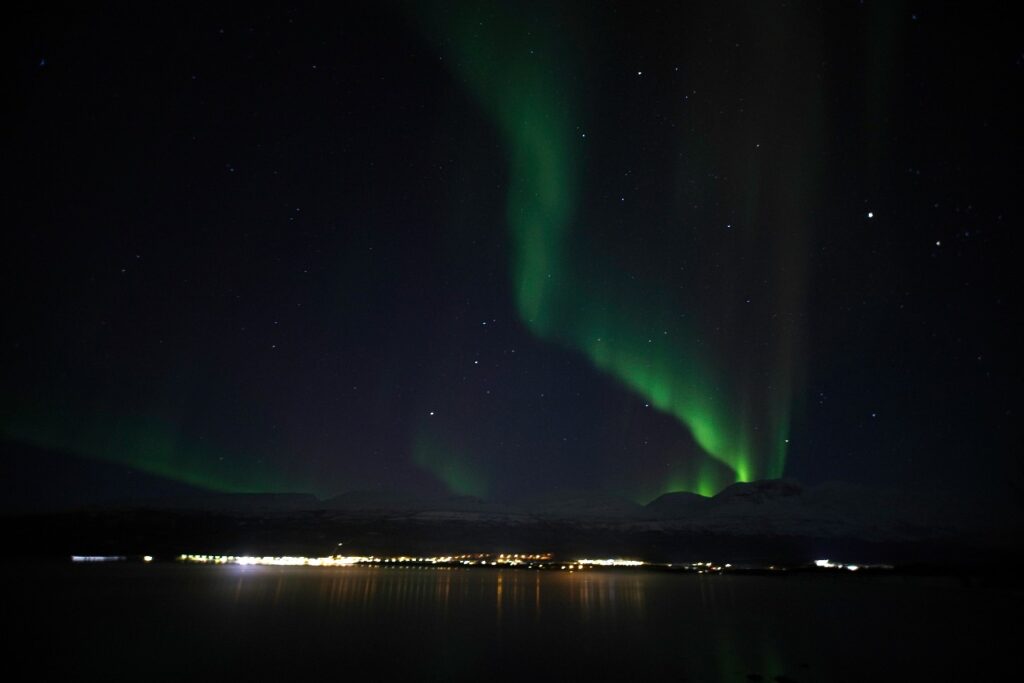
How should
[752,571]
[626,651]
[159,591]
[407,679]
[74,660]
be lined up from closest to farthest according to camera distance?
[407,679] → [74,660] → [626,651] → [159,591] → [752,571]

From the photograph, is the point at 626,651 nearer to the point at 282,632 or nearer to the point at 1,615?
the point at 282,632

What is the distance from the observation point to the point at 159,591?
198 feet

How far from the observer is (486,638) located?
32.2m

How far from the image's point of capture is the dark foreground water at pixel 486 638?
24.1m

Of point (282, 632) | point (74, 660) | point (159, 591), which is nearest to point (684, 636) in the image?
point (282, 632)

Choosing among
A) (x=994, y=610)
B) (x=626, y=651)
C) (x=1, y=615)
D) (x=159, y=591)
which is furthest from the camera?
(x=159, y=591)

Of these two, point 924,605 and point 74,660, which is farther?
point 924,605

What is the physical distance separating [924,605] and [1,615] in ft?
230

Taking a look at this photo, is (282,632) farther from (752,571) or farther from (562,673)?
(752,571)

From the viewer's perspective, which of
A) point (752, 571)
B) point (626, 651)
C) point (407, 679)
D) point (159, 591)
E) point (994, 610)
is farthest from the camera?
point (752, 571)

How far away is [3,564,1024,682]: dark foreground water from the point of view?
79.1 ft

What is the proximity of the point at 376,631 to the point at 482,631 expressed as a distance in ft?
17.5

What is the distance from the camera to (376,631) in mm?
34188

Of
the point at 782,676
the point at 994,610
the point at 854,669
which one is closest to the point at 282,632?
the point at 782,676
